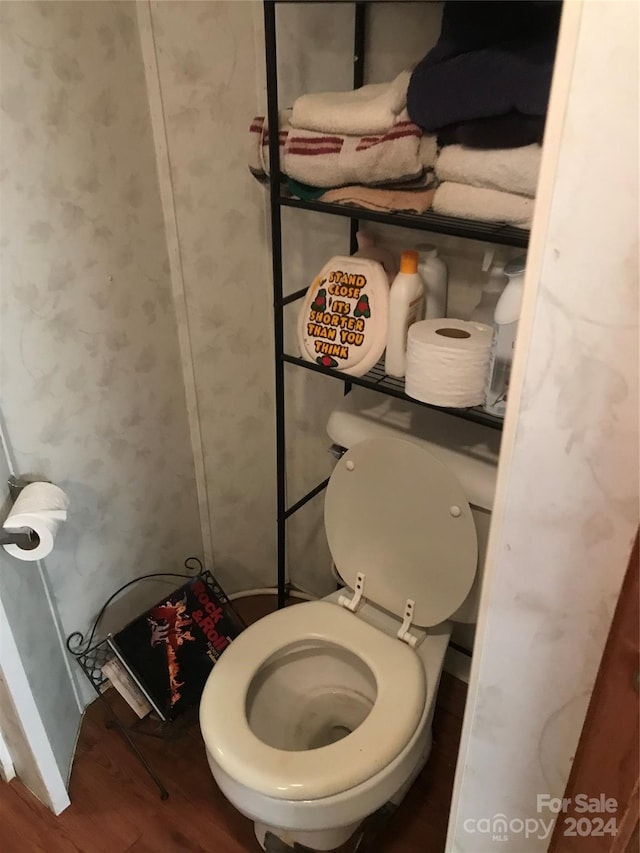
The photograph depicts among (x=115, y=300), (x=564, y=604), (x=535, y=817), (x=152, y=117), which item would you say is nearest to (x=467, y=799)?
(x=535, y=817)

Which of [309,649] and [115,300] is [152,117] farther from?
[309,649]

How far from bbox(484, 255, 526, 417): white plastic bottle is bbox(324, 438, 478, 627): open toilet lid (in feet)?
0.64

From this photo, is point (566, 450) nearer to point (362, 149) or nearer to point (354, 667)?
point (362, 149)

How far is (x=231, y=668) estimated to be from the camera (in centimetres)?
131

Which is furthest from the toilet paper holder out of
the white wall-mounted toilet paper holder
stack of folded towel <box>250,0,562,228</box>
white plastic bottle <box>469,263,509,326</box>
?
white plastic bottle <box>469,263,509,326</box>

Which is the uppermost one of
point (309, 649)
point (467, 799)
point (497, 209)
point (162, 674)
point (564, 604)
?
point (497, 209)

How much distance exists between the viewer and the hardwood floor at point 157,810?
143 centimetres

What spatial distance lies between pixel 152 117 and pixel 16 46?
30 cm

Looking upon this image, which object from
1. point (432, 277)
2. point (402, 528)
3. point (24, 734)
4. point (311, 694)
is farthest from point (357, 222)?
point (24, 734)

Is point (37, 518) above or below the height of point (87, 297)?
below

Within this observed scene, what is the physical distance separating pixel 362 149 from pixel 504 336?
14.5 inches

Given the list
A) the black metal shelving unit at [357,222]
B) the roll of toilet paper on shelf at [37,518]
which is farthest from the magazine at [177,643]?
the black metal shelving unit at [357,222]

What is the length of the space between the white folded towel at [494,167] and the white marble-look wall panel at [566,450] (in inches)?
15.8

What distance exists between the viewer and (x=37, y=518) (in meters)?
1.25
